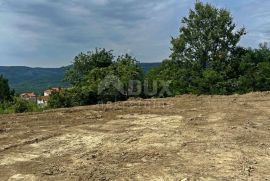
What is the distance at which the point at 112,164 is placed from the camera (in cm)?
774

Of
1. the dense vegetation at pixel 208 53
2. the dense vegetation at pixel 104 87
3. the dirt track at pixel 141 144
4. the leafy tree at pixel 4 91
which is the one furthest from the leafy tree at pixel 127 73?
the leafy tree at pixel 4 91

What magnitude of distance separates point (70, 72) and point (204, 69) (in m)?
14.0

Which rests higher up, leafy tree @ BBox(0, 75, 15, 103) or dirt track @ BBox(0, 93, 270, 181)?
leafy tree @ BBox(0, 75, 15, 103)

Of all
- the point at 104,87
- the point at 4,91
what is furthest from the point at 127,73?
the point at 4,91

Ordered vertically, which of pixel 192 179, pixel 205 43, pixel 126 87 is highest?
pixel 205 43

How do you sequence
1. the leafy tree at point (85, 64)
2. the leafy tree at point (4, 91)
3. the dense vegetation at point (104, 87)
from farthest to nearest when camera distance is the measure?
the leafy tree at point (4, 91)
the leafy tree at point (85, 64)
the dense vegetation at point (104, 87)

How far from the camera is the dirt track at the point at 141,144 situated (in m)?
7.31

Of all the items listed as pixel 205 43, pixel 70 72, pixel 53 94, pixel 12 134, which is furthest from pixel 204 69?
pixel 12 134

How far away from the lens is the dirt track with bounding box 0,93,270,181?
24.0 ft

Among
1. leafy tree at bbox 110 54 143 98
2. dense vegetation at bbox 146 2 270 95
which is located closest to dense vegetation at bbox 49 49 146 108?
Result: leafy tree at bbox 110 54 143 98

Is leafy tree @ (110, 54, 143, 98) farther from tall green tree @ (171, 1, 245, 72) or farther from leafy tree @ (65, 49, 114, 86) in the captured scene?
tall green tree @ (171, 1, 245, 72)

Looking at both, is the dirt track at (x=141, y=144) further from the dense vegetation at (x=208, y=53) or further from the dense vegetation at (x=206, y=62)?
the dense vegetation at (x=208, y=53)

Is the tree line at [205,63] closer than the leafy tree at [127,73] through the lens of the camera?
No

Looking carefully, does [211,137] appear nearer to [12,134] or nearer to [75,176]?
[75,176]
